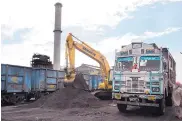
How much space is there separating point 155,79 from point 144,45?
76.9 inches

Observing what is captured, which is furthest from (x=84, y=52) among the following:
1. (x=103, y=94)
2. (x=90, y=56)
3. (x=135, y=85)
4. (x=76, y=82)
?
(x=135, y=85)

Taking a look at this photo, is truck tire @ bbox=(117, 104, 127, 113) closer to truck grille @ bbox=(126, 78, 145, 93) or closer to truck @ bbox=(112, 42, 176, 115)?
truck @ bbox=(112, 42, 176, 115)

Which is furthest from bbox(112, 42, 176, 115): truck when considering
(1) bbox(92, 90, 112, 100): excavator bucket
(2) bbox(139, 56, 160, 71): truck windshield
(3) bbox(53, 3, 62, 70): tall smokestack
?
(3) bbox(53, 3, 62, 70): tall smokestack

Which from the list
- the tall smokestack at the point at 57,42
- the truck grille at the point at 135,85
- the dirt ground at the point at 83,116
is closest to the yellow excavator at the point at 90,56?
the dirt ground at the point at 83,116

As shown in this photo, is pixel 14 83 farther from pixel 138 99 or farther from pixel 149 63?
pixel 149 63

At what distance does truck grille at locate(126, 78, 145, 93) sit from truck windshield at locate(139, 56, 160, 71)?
663 millimetres

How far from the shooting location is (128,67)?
12.0 meters

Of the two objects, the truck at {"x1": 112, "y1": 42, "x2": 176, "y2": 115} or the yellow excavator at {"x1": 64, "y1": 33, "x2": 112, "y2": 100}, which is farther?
the yellow excavator at {"x1": 64, "y1": 33, "x2": 112, "y2": 100}

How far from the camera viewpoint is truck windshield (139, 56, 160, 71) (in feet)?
37.2

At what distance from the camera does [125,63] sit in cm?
1219

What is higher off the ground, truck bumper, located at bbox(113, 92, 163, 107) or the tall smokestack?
the tall smokestack

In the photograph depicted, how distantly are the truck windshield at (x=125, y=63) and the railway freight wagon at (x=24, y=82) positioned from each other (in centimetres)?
869

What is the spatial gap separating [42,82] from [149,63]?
1153 cm

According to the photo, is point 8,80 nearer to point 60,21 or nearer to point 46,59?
point 46,59
